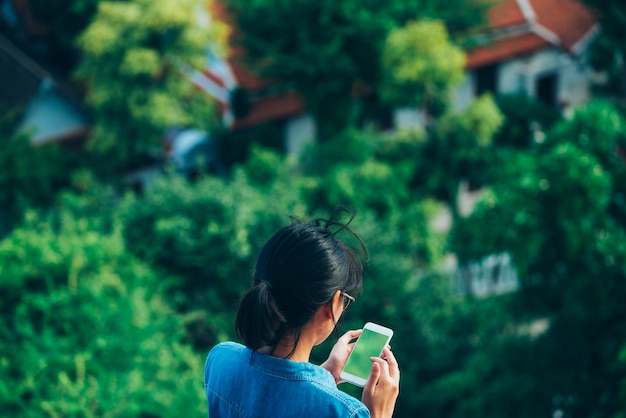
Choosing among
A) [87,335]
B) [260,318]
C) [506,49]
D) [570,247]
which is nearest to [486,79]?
[506,49]

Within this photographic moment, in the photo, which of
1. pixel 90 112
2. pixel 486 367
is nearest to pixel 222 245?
pixel 486 367

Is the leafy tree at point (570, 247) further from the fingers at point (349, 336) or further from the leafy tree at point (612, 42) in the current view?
the fingers at point (349, 336)

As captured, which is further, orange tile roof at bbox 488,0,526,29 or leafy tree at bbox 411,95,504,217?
orange tile roof at bbox 488,0,526,29

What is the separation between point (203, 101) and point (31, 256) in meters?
5.20

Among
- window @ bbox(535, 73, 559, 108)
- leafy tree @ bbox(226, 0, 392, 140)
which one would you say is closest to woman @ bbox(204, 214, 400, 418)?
leafy tree @ bbox(226, 0, 392, 140)

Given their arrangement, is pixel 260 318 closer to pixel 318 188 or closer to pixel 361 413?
pixel 361 413

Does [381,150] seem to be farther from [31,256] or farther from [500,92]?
[31,256]

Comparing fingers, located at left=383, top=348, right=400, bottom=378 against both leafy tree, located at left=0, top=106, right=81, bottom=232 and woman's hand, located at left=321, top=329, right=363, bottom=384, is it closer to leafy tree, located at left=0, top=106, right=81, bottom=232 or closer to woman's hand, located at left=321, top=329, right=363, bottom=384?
woman's hand, located at left=321, top=329, right=363, bottom=384

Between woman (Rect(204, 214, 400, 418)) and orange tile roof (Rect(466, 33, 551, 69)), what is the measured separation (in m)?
14.3

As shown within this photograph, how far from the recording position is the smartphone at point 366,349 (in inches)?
80.3

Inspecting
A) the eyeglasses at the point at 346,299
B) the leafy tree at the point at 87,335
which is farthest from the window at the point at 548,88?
the eyeglasses at the point at 346,299

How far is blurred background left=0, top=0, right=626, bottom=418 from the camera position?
787cm

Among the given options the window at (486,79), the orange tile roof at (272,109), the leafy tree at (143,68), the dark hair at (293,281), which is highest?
the dark hair at (293,281)

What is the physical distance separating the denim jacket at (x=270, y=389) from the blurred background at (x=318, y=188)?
13.4ft
